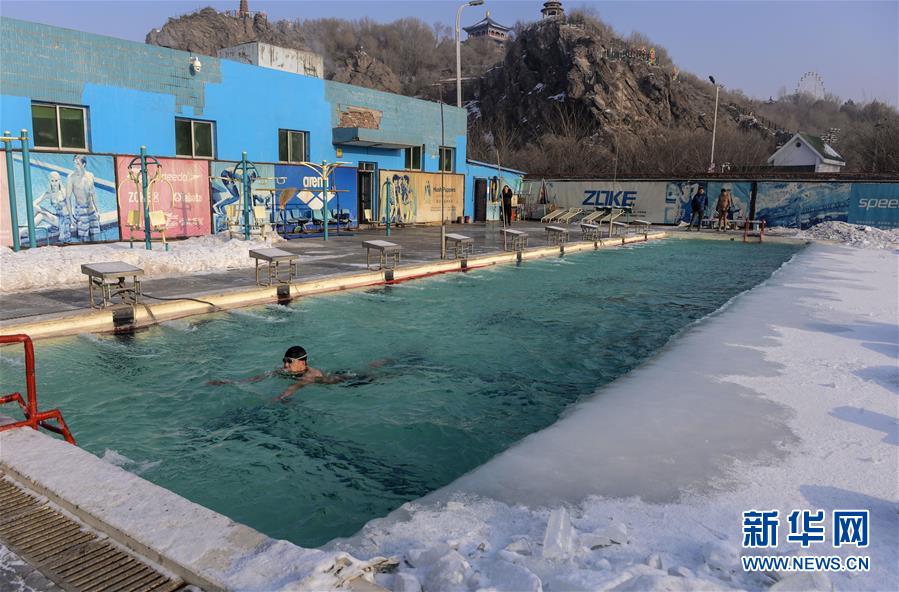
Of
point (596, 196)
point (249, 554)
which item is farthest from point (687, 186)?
point (249, 554)

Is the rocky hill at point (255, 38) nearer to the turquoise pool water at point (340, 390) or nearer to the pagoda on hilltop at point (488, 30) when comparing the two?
the pagoda on hilltop at point (488, 30)

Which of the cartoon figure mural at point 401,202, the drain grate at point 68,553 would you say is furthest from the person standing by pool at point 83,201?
the drain grate at point 68,553

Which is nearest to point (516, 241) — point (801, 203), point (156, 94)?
point (156, 94)

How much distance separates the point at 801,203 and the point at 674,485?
3017 cm

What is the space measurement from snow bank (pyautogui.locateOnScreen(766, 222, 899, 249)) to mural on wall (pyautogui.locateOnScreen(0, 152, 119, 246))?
25573mm

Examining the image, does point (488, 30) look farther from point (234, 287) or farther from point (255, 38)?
point (234, 287)

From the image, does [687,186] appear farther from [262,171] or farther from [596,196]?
[262,171]

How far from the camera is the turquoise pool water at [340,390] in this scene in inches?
201

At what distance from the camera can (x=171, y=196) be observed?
17.6m

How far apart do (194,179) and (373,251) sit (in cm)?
590

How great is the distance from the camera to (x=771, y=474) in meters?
4.16

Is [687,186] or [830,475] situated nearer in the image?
[830,475]

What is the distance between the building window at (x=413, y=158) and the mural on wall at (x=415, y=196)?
81cm

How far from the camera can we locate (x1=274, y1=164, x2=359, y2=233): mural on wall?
2120cm
